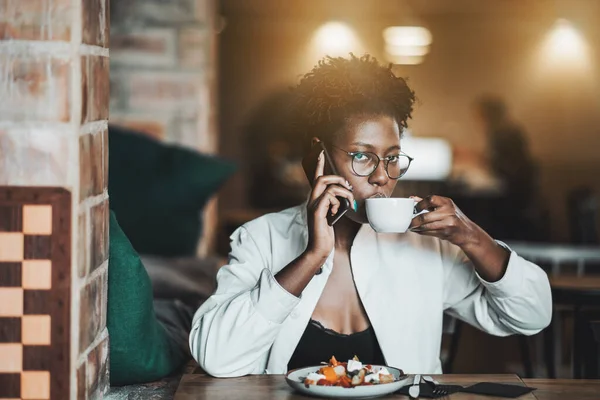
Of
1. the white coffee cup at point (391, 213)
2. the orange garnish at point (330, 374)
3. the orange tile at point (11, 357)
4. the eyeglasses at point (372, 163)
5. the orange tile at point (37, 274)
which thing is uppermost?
the eyeglasses at point (372, 163)

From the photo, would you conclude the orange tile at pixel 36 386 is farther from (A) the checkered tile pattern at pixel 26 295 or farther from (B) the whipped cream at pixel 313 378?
(B) the whipped cream at pixel 313 378

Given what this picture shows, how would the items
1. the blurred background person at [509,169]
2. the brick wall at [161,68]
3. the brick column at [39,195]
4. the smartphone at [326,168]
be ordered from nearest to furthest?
the brick column at [39,195]
the smartphone at [326,168]
the brick wall at [161,68]
the blurred background person at [509,169]

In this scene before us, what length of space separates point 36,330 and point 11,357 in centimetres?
6

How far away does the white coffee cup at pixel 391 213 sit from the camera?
173 centimetres

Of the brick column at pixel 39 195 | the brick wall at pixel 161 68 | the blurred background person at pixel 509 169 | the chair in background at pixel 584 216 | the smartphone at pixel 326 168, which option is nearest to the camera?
the brick column at pixel 39 195

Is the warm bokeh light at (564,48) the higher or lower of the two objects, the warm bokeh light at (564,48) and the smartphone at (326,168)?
the higher

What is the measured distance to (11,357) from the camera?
1396mm

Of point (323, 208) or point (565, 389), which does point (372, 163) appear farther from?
point (565, 389)

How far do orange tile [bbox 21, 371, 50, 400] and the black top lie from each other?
72cm

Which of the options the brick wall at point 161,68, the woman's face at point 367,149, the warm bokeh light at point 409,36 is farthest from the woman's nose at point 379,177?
the warm bokeh light at point 409,36

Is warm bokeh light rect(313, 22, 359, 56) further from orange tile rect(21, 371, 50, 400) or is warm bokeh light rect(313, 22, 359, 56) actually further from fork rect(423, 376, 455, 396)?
orange tile rect(21, 371, 50, 400)

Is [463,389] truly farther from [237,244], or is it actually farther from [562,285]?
[562,285]

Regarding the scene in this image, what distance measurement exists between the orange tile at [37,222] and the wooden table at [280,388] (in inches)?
14.6

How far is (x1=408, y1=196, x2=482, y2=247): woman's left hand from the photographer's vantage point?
180cm
